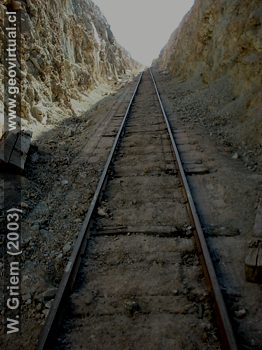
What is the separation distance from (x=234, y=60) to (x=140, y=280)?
10388 mm

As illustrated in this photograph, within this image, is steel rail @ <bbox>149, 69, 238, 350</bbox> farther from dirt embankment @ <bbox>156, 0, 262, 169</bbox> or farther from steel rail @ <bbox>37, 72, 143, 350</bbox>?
dirt embankment @ <bbox>156, 0, 262, 169</bbox>

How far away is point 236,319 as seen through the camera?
349 centimetres

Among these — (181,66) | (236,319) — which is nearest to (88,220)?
(236,319)

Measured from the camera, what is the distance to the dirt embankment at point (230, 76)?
8.95 m

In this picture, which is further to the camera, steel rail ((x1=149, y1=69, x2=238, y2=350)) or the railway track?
the railway track

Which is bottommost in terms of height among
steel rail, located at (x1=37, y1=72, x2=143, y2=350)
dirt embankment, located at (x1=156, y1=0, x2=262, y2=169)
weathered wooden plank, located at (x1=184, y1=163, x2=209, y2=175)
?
steel rail, located at (x1=37, y1=72, x2=143, y2=350)

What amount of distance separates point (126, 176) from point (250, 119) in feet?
13.2

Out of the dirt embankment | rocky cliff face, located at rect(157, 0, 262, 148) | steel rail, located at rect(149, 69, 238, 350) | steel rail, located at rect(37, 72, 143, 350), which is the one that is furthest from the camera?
rocky cliff face, located at rect(157, 0, 262, 148)

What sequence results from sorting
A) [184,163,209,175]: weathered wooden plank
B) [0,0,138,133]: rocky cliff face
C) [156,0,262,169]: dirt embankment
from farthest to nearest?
[0,0,138,133]: rocky cliff face → [156,0,262,169]: dirt embankment → [184,163,209,175]: weathered wooden plank

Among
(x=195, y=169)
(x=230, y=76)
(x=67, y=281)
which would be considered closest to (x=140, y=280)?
(x=67, y=281)

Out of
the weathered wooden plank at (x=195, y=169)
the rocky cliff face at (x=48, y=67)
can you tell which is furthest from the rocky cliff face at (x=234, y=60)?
the rocky cliff face at (x=48, y=67)

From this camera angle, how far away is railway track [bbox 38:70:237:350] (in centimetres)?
336

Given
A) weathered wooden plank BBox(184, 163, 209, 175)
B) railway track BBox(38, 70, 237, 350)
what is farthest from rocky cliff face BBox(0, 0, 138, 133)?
railway track BBox(38, 70, 237, 350)

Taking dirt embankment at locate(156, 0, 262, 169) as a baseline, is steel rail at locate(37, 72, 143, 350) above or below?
below
